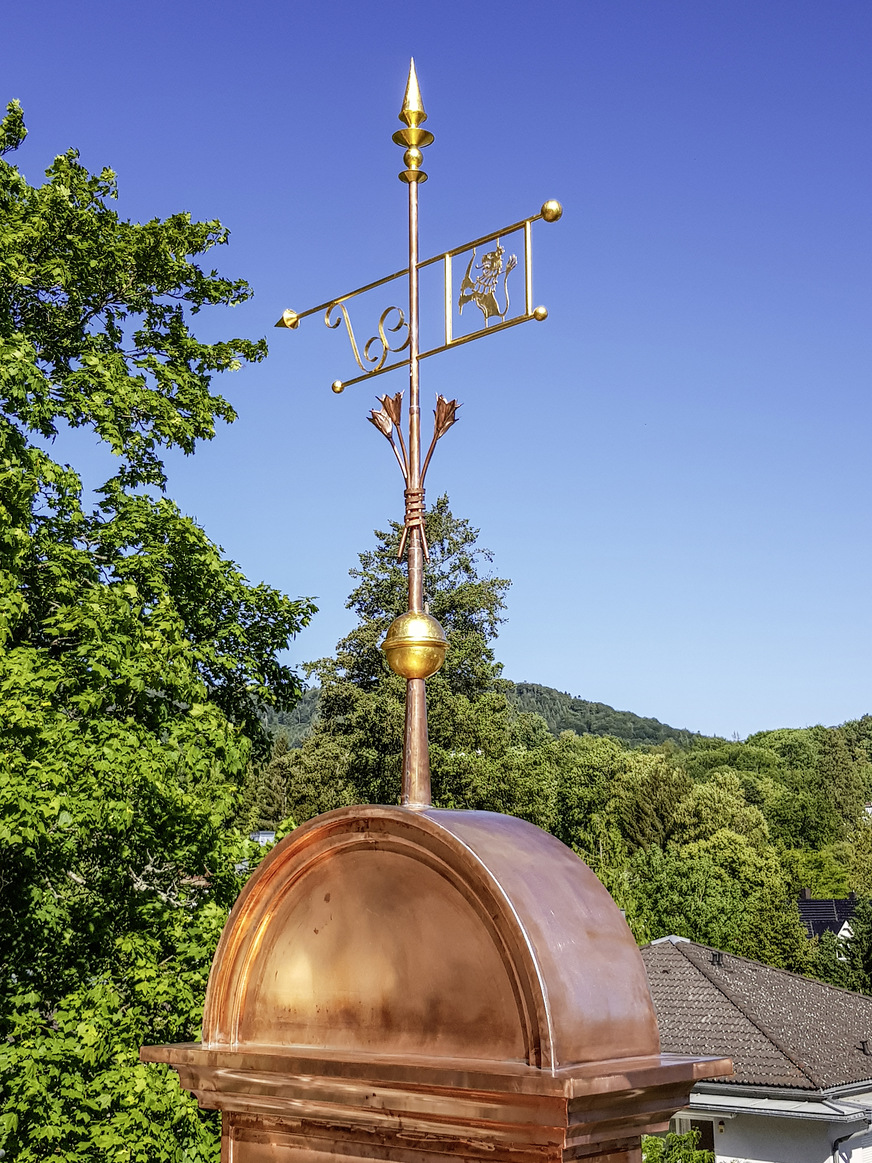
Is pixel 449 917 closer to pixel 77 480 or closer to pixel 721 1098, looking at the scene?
pixel 77 480

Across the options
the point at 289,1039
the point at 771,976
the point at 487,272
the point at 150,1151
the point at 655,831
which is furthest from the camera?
the point at 655,831

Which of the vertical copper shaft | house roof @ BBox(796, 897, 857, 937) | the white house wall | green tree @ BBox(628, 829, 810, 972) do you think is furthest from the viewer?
house roof @ BBox(796, 897, 857, 937)

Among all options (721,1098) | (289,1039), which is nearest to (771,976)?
(721,1098)

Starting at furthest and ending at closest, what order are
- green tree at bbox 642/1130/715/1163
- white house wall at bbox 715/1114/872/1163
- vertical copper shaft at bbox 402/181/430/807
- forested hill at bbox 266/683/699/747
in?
forested hill at bbox 266/683/699/747
white house wall at bbox 715/1114/872/1163
green tree at bbox 642/1130/715/1163
vertical copper shaft at bbox 402/181/430/807

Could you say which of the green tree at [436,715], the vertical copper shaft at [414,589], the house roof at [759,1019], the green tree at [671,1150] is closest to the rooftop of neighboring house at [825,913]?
the green tree at [436,715]

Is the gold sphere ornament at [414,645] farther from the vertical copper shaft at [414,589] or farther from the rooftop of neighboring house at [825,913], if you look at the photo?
the rooftop of neighboring house at [825,913]

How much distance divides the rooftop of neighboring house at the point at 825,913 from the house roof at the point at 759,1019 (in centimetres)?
3615

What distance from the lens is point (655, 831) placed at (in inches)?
2285

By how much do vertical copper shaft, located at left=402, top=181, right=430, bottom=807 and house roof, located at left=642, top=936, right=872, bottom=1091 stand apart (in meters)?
16.7

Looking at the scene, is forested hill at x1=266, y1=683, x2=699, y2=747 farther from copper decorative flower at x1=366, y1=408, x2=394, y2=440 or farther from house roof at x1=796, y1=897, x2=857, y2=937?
copper decorative flower at x1=366, y1=408, x2=394, y2=440

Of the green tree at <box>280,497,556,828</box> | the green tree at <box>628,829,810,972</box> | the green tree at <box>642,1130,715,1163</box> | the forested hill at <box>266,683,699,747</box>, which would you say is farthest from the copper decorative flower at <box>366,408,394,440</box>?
the forested hill at <box>266,683,699,747</box>

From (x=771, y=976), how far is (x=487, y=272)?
23450 millimetres

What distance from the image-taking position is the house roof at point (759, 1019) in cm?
1898

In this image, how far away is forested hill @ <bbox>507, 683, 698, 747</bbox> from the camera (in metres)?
144
